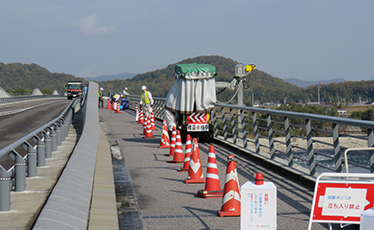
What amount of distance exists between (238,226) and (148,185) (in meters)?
3.54

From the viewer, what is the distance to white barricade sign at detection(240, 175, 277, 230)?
5.52 meters

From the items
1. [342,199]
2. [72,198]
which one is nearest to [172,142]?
[72,198]

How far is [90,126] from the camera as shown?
14.2m

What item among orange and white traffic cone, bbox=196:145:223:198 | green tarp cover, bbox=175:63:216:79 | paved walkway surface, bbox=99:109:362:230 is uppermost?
green tarp cover, bbox=175:63:216:79

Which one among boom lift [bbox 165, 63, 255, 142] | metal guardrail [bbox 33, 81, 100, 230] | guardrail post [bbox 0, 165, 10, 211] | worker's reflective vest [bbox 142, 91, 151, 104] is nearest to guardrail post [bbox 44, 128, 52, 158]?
metal guardrail [bbox 33, 81, 100, 230]

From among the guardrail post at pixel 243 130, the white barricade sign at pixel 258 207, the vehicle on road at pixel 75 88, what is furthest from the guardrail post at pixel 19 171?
the vehicle on road at pixel 75 88

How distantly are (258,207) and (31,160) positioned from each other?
5486 mm

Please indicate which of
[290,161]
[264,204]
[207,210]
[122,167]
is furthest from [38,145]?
[264,204]

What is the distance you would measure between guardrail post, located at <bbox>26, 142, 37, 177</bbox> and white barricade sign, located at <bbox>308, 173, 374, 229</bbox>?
598cm

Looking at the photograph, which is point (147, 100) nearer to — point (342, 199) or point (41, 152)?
point (41, 152)

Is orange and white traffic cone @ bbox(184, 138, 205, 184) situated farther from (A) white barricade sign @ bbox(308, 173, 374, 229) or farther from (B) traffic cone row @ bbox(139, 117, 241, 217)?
(A) white barricade sign @ bbox(308, 173, 374, 229)

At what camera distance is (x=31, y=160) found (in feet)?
31.4

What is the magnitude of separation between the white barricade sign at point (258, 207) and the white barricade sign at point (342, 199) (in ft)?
1.69

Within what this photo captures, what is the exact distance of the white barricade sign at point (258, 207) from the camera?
5.52 metres
